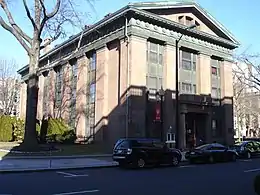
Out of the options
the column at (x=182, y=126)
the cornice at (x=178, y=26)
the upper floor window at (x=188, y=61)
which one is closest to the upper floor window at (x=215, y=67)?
the cornice at (x=178, y=26)

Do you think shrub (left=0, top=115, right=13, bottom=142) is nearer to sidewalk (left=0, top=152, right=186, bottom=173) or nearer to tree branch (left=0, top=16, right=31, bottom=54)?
tree branch (left=0, top=16, right=31, bottom=54)

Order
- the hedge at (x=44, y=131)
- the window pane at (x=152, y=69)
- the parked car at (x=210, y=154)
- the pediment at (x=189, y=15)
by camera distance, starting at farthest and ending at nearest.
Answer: the hedge at (x=44, y=131)
the pediment at (x=189, y=15)
the window pane at (x=152, y=69)
the parked car at (x=210, y=154)

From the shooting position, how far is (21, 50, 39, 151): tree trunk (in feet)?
80.9

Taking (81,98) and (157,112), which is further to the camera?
(81,98)

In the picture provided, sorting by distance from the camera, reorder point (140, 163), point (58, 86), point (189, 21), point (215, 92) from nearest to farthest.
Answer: point (140, 163), point (189, 21), point (215, 92), point (58, 86)

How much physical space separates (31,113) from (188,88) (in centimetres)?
1637

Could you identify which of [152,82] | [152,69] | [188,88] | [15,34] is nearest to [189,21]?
[188,88]

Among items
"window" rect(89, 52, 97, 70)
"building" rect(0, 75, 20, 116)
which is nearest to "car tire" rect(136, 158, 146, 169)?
"window" rect(89, 52, 97, 70)

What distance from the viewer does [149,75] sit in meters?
31.3

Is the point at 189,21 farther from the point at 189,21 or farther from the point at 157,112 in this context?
the point at 157,112

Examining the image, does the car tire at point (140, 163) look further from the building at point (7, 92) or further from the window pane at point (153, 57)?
the building at point (7, 92)

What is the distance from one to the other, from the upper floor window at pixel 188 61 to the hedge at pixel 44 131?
13567 mm

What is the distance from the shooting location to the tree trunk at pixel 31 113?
2467cm

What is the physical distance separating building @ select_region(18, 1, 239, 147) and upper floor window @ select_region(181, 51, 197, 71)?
10 cm
